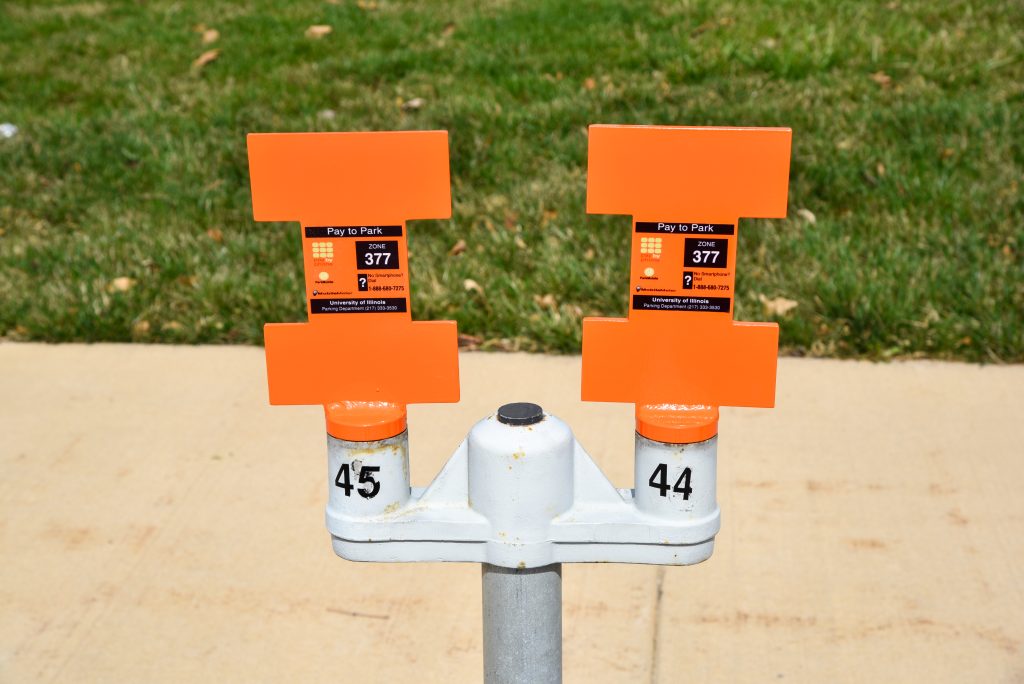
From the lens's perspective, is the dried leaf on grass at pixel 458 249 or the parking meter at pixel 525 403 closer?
the parking meter at pixel 525 403

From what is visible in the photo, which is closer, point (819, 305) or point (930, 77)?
point (819, 305)

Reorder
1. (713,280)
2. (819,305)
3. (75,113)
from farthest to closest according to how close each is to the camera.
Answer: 1. (75,113)
2. (819,305)
3. (713,280)

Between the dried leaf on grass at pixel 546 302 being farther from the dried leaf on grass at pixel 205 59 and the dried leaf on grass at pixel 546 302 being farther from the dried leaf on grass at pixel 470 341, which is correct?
the dried leaf on grass at pixel 205 59

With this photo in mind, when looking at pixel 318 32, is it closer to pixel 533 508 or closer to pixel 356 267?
pixel 356 267

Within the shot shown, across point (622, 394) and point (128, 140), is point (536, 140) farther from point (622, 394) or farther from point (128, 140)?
point (622, 394)

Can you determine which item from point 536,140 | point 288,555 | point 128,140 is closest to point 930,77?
point 536,140

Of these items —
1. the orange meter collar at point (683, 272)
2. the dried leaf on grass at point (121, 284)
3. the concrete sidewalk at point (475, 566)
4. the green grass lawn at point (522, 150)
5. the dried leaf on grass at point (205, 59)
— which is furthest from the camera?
the dried leaf on grass at point (205, 59)

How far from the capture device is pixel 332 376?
1.94 metres

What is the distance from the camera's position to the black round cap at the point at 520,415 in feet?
6.14

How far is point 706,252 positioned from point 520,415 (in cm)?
36

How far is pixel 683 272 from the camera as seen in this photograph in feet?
6.02

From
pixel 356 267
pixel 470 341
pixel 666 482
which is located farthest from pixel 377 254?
pixel 470 341

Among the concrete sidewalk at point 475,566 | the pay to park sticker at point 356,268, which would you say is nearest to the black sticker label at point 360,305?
the pay to park sticker at point 356,268

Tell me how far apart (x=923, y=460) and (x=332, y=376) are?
2321mm
